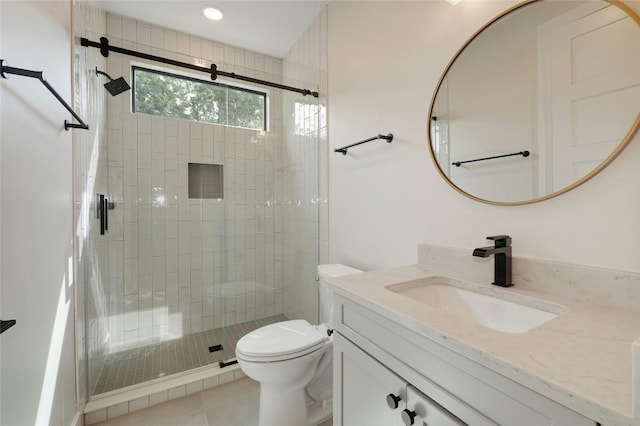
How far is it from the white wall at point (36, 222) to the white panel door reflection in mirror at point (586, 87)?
171 centimetres

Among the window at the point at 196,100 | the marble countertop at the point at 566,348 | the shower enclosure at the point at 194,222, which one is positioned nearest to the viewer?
the marble countertop at the point at 566,348

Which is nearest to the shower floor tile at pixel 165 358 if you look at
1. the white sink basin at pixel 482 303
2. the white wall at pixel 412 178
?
the white wall at pixel 412 178

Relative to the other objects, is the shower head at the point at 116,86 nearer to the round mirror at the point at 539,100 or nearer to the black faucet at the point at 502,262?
the round mirror at the point at 539,100

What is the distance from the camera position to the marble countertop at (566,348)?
41 centimetres

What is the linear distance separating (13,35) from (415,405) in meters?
1.64

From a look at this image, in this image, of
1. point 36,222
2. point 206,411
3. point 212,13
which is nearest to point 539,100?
point 36,222

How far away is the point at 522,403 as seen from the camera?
19.4 inches

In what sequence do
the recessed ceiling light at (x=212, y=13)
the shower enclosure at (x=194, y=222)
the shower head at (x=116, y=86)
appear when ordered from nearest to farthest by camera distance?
the shower head at (x=116, y=86) < the shower enclosure at (x=194, y=222) < the recessed ceiling light at (x=212, y=13)

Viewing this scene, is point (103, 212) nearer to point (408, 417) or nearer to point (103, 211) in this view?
point (103, 211)

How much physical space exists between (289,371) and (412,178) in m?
1.14

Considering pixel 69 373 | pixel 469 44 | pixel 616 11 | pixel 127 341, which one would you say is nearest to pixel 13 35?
pixel 69 373

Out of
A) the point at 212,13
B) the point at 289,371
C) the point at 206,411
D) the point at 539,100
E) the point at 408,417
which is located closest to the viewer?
the point at 408,417

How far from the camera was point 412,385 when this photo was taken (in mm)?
703

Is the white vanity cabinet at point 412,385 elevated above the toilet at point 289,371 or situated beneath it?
elevated above
